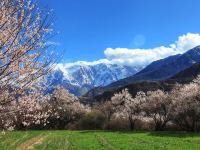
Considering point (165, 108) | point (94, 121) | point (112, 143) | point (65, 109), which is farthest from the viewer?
point (65, 109)

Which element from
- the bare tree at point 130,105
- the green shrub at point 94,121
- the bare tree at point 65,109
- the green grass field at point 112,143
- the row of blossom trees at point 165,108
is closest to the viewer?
the green grass field at point 112,143

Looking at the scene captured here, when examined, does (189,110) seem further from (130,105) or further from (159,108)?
(130,105)

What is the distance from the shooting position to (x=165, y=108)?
8656 cm

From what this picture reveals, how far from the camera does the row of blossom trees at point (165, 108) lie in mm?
69562

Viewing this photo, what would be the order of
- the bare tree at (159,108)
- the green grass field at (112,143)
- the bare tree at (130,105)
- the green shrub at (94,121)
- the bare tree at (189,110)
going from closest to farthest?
the green grass field at (112,143)
the bare tree at (189,110)
the bare tree at (159,108)
the bare tree at (130,105)
the green shrub at (94,121)

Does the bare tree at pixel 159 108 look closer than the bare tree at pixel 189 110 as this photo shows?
No

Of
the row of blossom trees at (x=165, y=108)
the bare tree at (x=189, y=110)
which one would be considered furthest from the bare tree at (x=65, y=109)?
the bare tree at (x=189, y=110)

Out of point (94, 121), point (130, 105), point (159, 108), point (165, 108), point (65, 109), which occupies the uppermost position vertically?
point (65, 109)

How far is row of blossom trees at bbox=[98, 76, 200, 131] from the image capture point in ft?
228

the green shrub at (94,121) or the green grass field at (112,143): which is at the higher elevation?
the green shrub at (94,121)

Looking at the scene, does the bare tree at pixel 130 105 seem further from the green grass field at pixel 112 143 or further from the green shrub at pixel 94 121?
the green grass field at pixel 112 143

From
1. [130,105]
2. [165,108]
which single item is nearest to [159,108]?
[165,108]

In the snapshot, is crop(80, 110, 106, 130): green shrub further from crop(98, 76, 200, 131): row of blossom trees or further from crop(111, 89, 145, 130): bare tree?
crop(111, 89, 145, 130): bare tree

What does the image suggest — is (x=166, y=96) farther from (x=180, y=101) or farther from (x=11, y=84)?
(x=11, y=84)
